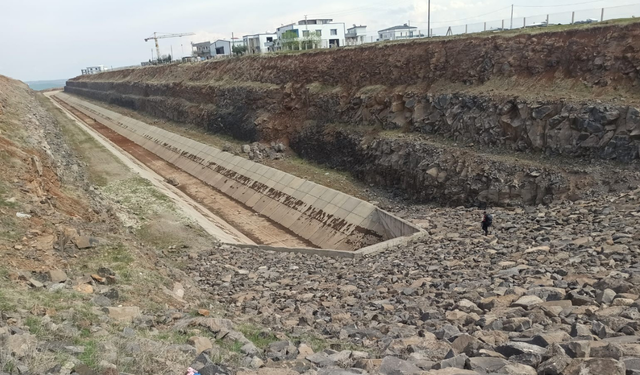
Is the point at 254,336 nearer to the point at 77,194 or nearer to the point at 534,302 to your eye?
the point at 534,302

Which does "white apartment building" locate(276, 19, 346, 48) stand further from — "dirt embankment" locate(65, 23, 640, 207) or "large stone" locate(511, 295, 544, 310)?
"large stone" locate(511, 295, 544, 310)

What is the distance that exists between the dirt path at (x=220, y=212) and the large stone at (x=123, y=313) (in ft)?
53.8

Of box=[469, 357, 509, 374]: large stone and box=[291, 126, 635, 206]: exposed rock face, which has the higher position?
box=[469, 357, 509, 374]: large stone

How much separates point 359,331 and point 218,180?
36.2m

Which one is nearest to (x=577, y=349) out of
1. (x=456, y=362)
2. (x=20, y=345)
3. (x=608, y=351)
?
(x=608, y=351)

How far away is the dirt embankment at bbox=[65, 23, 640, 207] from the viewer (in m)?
25.6

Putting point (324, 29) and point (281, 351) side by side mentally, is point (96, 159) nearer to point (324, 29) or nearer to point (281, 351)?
point (281, 351)

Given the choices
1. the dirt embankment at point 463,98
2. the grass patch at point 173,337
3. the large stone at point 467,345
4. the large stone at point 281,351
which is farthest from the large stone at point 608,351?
the dirt embankment at point 463,98

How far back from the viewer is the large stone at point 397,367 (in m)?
8.03

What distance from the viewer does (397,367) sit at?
8250 millimetres

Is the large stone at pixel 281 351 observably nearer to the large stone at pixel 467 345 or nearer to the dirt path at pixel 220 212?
the large stone at pixel 467 345

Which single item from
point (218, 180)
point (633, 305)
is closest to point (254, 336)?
point (633, 305)

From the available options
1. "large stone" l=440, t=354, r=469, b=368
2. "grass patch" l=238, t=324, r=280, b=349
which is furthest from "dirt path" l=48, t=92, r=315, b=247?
"large stone" l=440, t=354, r=469, b=368

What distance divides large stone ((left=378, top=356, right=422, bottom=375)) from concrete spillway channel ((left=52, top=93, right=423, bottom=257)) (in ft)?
45.0
